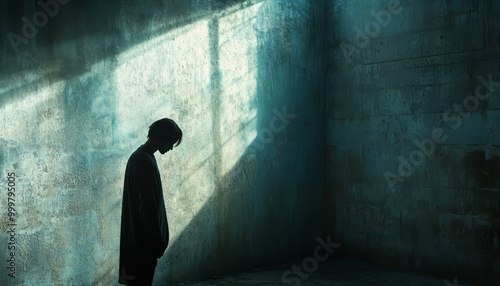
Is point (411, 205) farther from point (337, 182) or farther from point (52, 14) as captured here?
point (52, 14)

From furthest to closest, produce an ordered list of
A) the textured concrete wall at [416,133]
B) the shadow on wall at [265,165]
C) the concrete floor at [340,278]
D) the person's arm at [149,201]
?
the shadow on wall at [265,165] < the concrete floor at [340,278] < the textured concrete wall at [416,133] < the person's arm at [149,201]

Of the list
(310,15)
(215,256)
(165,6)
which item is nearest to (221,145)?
(215,256)

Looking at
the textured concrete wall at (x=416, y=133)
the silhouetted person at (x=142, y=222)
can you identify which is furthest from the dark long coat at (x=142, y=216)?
the textured concrete wall at (x=416, y=133)

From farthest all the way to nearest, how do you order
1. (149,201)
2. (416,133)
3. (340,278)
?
(416,133), (340,278), (149,201)

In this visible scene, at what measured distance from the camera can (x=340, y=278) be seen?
6.08 meters

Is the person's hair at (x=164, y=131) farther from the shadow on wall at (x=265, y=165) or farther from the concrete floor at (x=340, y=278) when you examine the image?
the concrete floor at (x=340, y=278)

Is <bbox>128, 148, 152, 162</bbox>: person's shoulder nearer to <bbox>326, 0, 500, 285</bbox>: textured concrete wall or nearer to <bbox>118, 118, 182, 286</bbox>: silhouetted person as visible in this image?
<bbox>118, 118, 182, 286</bbox>: silhouetted person

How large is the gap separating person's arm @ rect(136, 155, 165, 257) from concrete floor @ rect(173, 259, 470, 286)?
8.20ft

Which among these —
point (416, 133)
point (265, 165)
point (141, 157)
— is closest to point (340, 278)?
point (265, 165)

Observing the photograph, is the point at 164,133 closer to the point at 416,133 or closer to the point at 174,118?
the point at 174,118

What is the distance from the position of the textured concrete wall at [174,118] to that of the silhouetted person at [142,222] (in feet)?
5.14

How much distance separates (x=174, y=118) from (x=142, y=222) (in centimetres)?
238

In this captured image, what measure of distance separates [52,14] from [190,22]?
153 cm

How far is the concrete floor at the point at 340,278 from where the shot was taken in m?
5.87
